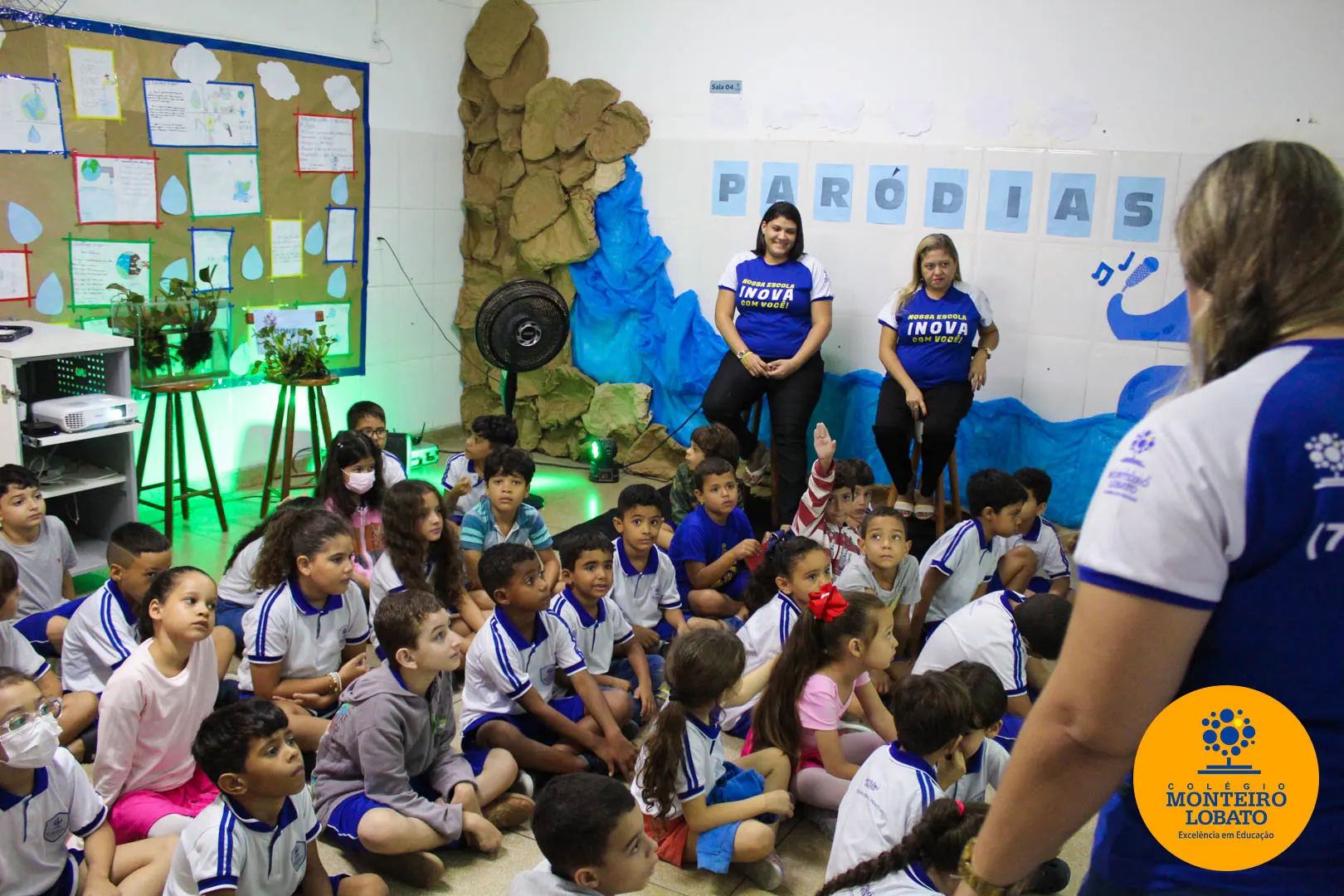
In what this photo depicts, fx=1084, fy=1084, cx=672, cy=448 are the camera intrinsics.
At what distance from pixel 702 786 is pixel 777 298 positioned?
3.37 m

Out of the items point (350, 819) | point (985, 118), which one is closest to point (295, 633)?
point (350, 819)

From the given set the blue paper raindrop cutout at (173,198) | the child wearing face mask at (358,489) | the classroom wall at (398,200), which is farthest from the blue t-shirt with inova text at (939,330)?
the blue paper raindrop cutout at (173,198)

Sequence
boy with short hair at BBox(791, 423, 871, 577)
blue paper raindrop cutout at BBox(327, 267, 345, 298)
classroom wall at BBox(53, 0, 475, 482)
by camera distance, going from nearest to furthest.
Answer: boy with short hair at BBox(791, 423, 871, 577)
classroom wall at BBox(53, 0, 475, 482)
blue paper raindrop cutout at BBox(327, 267, 345, 298)

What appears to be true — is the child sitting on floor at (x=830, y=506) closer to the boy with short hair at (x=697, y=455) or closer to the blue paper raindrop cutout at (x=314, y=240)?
the boy with short hair at (x=697, y=455)

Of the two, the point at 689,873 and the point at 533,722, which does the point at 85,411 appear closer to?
the point at 533,722

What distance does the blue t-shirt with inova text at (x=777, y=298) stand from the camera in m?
5.51

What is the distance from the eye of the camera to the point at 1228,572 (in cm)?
93

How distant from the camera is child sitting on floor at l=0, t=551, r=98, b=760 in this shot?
2.79m

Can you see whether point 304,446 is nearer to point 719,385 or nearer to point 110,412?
point 110,412

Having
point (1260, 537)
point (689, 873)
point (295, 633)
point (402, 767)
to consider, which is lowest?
point (689, 873)

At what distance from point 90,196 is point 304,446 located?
1690mm

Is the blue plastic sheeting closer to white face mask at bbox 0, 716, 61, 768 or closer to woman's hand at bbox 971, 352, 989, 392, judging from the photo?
woman's hand at bbox 971, 352, 989, 392

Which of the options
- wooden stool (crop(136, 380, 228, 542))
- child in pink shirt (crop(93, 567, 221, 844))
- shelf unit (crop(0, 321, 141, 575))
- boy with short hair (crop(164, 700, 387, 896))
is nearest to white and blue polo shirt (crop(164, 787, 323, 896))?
boy with short hair (crop(164, 700, 387, 896))

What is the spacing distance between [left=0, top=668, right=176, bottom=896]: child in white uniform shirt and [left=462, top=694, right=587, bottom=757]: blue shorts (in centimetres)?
83
